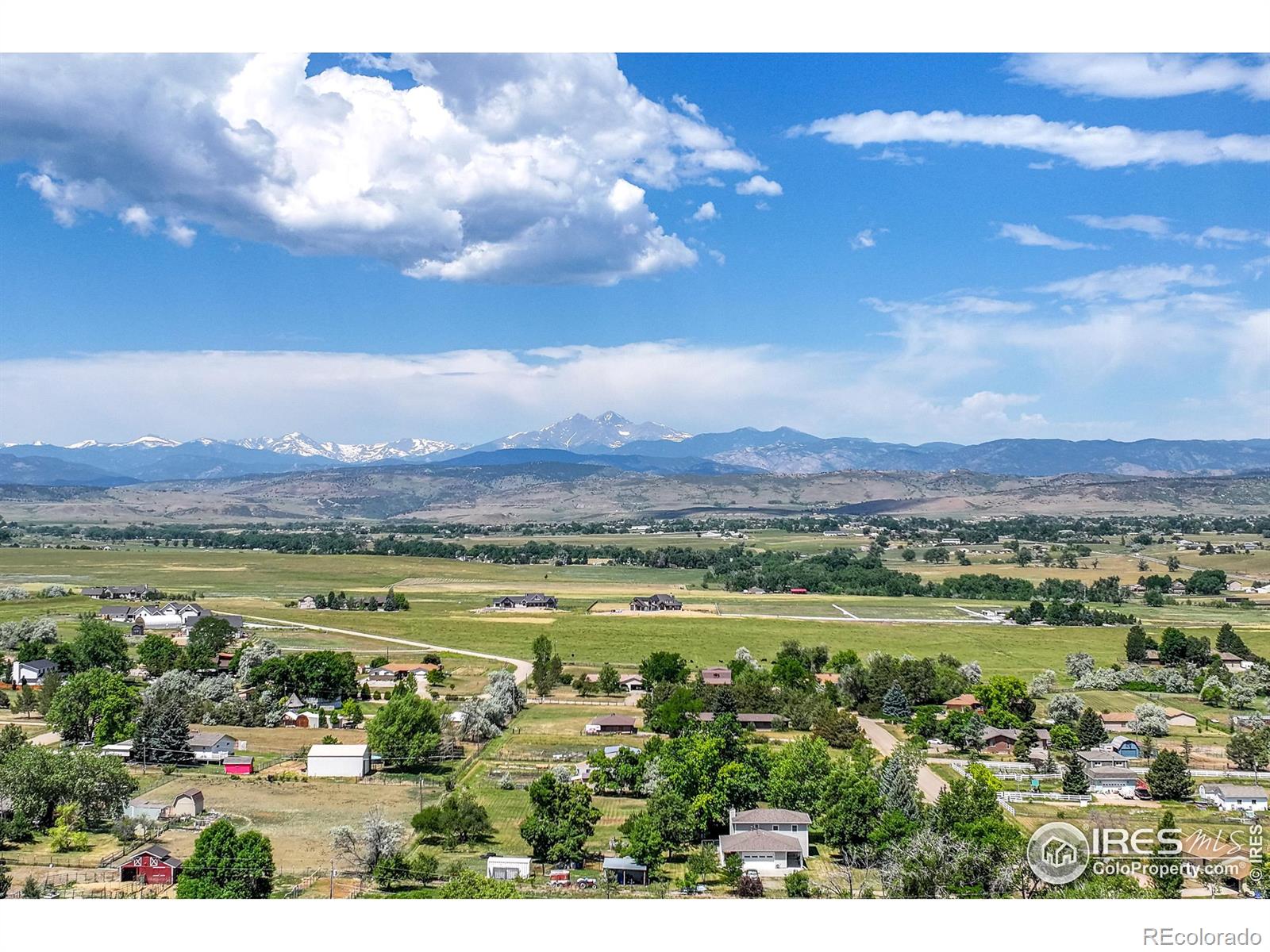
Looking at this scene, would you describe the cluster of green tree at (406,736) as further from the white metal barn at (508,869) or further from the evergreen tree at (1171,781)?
the evergreen tree at (1171,781)

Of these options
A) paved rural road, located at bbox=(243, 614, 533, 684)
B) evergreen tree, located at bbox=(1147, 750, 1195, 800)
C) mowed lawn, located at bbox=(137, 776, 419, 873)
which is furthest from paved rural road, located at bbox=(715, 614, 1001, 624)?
mowed lawn, located at bbox=(137, 776, 419, 873)

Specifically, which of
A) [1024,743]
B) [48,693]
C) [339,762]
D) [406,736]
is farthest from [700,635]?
[48,693]

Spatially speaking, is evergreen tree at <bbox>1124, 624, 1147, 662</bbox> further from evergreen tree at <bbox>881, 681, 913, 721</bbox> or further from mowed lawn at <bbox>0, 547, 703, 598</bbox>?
mowed lawn at <bbox>0, 547, 703, 598</bbox>

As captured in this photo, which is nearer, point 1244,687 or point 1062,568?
point 1244,687

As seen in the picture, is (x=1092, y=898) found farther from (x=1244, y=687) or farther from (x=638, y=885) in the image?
(x=1244, y=687)

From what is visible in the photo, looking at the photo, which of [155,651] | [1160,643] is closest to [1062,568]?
[1160,643]

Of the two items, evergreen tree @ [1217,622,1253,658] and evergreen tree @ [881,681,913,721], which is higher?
evergreen tree @ [1217,622,1253,658]
